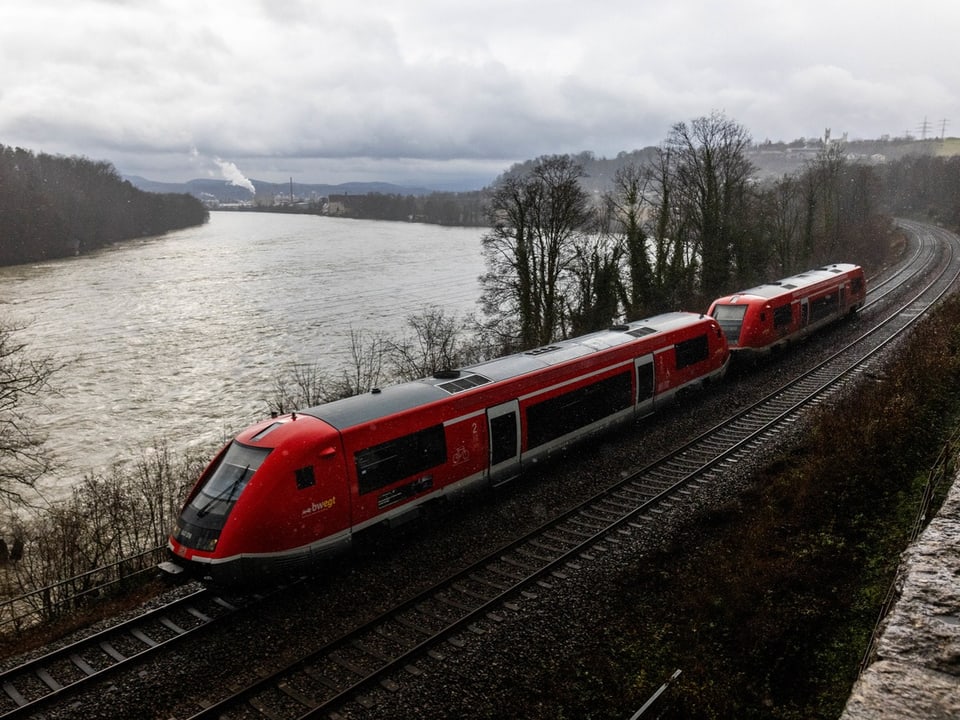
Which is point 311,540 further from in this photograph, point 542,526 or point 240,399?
point 240,399

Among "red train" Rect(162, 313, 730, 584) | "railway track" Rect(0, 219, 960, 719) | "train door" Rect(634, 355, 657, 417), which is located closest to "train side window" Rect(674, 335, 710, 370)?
"train door" Rect(634, 355, 657, 417)

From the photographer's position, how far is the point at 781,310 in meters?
24.0

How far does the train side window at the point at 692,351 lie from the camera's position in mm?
18797

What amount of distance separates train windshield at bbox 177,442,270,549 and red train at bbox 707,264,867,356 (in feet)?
56.6

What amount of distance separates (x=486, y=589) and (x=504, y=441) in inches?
141

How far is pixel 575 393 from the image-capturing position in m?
15.3

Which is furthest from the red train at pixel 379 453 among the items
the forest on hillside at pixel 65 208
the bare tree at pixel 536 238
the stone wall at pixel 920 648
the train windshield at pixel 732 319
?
the forest on hillside at pixel 65 208

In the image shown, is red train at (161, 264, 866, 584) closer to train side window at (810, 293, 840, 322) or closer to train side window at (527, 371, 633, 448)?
train side window at (527, 371, 633, 448)

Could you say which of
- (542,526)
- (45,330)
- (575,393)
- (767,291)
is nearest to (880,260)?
(767,291)

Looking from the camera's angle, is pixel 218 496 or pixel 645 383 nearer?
pixel 218 496

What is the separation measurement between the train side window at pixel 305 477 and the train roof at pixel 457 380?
0.92m

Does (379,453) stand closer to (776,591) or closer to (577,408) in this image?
(577,408)

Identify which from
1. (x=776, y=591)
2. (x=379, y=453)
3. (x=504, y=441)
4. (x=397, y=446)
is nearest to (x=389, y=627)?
(x=379, y=453)

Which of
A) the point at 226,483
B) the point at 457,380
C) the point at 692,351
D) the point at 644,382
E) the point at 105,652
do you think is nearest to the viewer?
the point at 105,652
